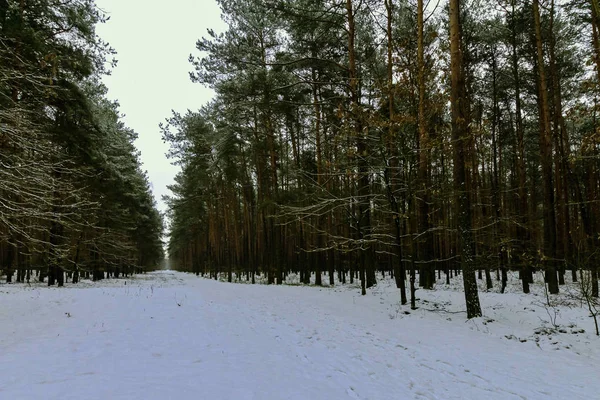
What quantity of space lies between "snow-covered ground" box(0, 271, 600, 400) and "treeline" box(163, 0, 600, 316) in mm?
1701

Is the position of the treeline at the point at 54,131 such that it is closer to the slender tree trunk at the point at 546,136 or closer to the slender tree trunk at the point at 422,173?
→ the slender tree trunk at the point at 422,173

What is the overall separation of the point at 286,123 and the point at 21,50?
13.8 metres

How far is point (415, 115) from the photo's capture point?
10750mm

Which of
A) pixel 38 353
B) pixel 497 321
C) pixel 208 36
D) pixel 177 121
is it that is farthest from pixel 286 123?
pixel 38 353

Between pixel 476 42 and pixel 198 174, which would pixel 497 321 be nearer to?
pixel 476 42

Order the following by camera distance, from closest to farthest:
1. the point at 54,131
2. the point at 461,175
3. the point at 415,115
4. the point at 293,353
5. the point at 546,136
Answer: the point at 293,353
the point at 461,175
the point at 415,115
the point at 546,136
the point at 54,131

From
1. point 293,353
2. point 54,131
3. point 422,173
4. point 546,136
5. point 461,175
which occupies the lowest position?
point 293,353

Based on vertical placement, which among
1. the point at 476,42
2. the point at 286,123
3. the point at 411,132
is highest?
the point at 476,42

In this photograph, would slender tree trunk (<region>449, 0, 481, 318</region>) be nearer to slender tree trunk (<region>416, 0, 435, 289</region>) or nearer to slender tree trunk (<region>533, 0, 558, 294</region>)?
slender tree trunk (<region>416, 0, 435, 289</region>)

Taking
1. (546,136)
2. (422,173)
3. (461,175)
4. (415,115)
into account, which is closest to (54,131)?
(415,115)

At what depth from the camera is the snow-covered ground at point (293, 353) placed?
4.01 m

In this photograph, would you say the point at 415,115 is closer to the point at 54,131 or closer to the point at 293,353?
the point at 293,353

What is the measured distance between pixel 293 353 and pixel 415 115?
857 centimetres

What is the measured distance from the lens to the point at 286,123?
20.8 metres
